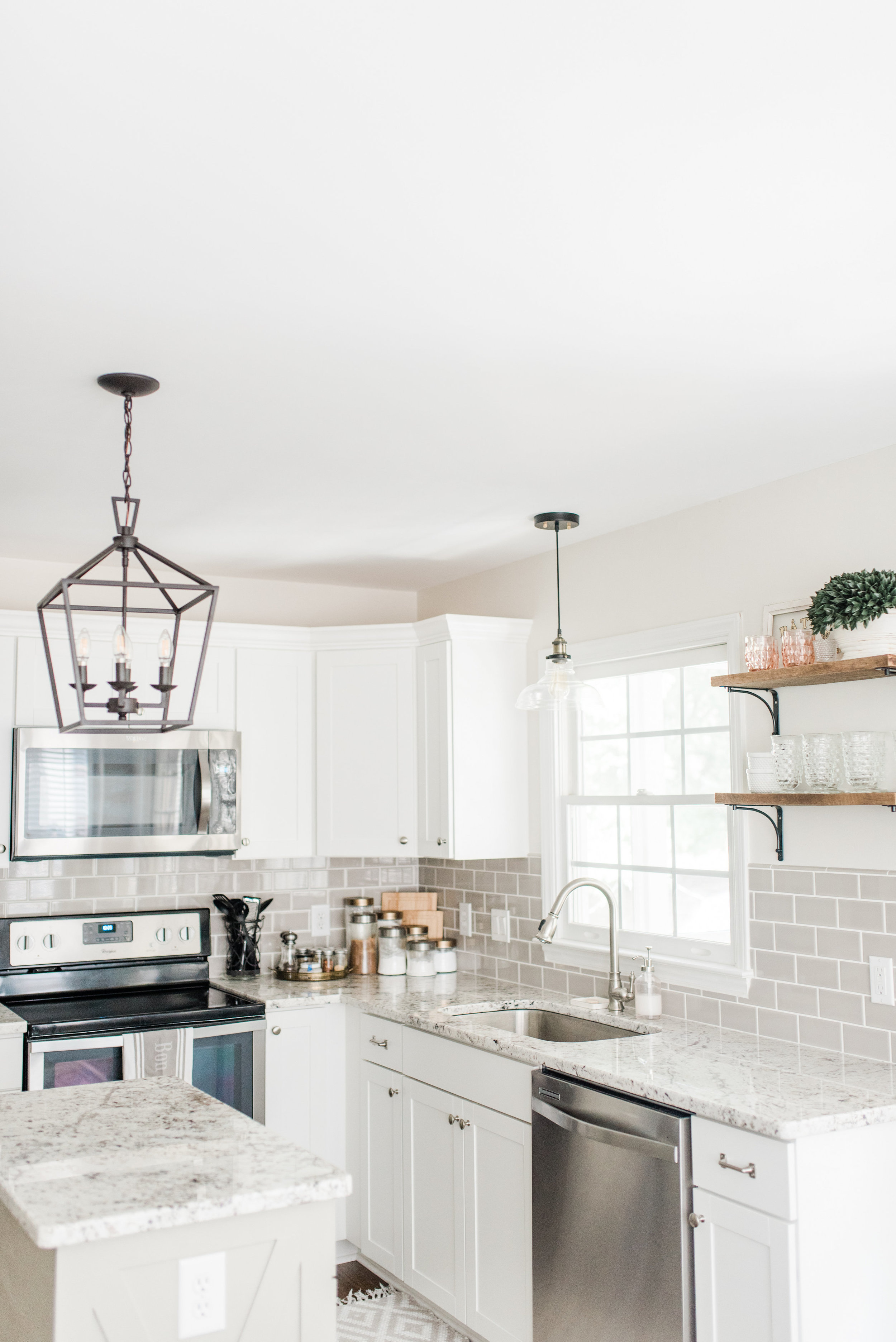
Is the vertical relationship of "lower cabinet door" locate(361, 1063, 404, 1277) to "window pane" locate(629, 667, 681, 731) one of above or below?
below

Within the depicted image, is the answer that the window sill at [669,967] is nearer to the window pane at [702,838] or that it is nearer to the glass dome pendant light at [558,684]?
the window pane at [702,838]

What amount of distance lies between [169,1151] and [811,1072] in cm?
154

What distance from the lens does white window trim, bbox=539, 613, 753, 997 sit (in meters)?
3.21

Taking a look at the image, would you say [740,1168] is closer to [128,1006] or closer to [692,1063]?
[692,1063]

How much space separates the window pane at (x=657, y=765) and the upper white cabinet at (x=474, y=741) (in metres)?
0.58

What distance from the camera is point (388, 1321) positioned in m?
3.45

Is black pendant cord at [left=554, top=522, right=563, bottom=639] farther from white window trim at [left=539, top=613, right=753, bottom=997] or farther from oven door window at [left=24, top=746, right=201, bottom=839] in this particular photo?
oven door window at [left=24, top=746, right=201, bottom=839]

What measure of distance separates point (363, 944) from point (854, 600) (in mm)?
2548

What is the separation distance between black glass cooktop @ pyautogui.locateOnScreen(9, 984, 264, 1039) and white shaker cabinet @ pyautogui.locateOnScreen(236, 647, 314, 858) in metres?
0.57

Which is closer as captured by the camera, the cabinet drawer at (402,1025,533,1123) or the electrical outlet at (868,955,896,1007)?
the electrical outlet at (868,955,896,1007)

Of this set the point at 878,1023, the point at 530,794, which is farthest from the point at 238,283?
the point at 530,794

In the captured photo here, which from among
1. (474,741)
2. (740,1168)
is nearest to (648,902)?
(474,741)

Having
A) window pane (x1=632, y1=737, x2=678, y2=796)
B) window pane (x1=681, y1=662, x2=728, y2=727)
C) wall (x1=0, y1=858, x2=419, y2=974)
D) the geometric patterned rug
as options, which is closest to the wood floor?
the geometric patterned rug

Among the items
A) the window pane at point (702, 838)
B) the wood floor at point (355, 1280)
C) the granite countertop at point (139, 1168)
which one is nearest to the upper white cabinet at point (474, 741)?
the window pane at point (702, 838)
